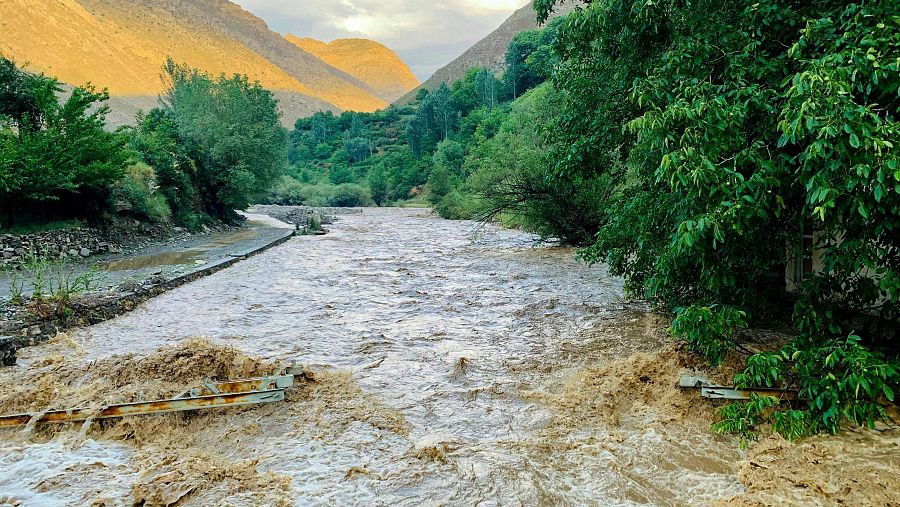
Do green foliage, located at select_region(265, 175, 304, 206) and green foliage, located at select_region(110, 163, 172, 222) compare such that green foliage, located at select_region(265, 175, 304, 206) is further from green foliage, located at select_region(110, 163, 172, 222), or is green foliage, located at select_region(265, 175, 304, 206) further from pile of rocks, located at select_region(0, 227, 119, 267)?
pile of rocks, located at select_region(0, 227, 119, 267)

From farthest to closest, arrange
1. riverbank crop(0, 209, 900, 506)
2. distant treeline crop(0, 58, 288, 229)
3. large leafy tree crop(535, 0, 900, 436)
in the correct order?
1. distant treeline crop(0, 58, 288, 229)
2. riverbank crop(0, 209, 900, 506)
3. large leafy tree crop(535, 0, 900, 436)

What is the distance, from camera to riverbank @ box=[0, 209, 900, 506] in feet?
15.3

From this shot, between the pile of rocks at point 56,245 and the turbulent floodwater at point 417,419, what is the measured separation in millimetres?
6438

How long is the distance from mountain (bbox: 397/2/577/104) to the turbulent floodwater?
16437cm

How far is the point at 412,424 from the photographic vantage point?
19.8 feet

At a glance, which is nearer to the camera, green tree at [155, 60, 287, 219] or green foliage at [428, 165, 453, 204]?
green tree at [155, 60, 287, 219]

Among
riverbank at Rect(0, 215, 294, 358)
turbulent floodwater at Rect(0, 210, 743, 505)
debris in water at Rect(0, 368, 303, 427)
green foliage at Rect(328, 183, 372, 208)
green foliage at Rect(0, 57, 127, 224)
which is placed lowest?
turbulent floodwater at Rect(0, 210, 743, 505)

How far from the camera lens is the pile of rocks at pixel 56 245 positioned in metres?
16.1

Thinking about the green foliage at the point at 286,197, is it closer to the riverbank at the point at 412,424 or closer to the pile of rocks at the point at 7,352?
the riverbank at the point at 412,424

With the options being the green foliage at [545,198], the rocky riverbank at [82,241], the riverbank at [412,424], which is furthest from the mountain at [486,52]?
the riverbank at [412,424]

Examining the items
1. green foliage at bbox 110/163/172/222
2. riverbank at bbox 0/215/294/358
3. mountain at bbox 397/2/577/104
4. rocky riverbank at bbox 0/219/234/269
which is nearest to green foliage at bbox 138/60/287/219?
green foliage at bbox 110/163/172/222

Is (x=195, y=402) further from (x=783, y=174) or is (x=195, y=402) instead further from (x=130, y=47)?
(x=130, y=47)

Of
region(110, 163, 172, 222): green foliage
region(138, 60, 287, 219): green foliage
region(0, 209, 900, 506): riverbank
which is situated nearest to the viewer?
region(0, 209, 900, 506): riverbank

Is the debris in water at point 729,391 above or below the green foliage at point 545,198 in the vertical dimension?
below
